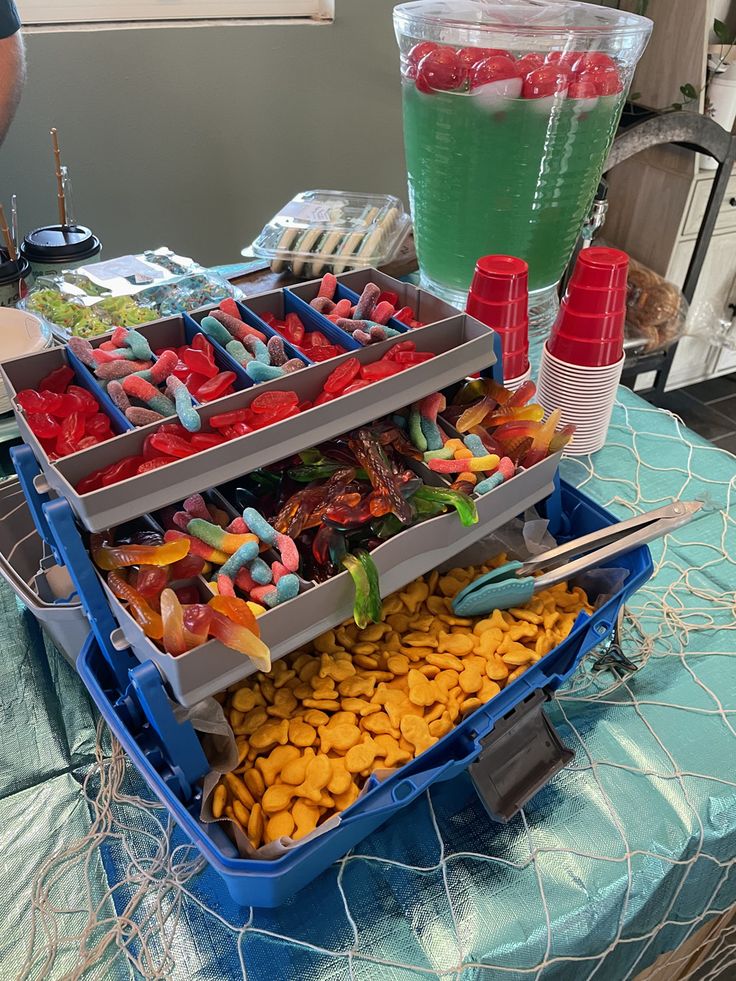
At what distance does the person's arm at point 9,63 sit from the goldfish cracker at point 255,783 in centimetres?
100

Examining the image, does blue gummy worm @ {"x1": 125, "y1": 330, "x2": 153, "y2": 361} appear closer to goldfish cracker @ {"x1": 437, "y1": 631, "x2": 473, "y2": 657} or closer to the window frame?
goldfish cracker @ {"x1": 437, "y1": 631, "x2": 473, "y2": 657}

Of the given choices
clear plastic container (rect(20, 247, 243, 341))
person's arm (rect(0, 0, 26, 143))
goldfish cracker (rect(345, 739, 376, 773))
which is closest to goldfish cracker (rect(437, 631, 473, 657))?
goldfish cracker (rect(345, 739, 376, 773))

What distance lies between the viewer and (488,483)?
1.85ft

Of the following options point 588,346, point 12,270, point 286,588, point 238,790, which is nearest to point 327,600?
point 286,588

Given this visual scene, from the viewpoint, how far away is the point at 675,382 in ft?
7.27

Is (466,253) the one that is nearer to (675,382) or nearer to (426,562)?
(426,562)

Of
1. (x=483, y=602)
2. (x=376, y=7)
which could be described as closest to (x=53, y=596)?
(x=483, y=602)

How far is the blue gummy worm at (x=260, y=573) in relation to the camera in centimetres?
47

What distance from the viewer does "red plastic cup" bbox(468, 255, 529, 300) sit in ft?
2.55

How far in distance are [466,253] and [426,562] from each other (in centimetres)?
63

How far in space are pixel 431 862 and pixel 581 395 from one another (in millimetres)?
545

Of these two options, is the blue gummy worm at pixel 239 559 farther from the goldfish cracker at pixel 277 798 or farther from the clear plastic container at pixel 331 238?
the clear plastic container at pixel 331 238

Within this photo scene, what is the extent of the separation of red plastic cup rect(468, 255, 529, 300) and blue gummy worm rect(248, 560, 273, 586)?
18.0 inches

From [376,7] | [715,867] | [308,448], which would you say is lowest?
[715,867]
